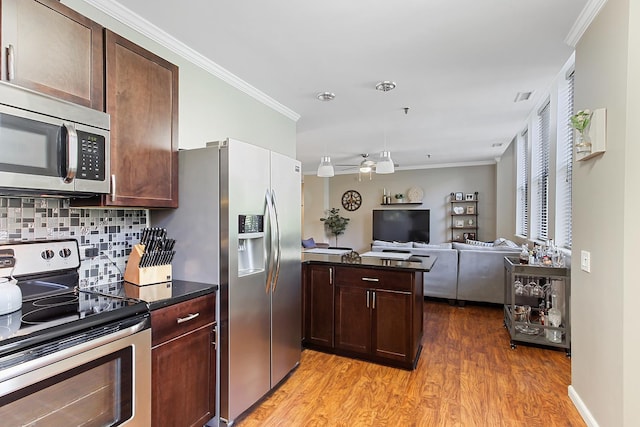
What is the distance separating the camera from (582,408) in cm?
217

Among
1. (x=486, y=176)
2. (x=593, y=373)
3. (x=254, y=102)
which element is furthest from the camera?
(x=486, y=176)

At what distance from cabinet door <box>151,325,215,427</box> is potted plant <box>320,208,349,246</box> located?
732 cm

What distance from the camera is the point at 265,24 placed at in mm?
2148

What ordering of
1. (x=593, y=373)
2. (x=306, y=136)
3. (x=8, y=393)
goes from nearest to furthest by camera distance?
(x=8, y=393), (x=593, y=373), (x=306, y=136)

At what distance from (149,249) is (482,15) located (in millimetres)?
2557

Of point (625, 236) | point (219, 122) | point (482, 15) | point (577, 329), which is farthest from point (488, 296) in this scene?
point (219, 122)

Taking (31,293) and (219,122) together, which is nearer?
(31,293)

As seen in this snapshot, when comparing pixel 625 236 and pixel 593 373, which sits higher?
pixel 625 236

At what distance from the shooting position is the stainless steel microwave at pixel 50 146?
1.36m

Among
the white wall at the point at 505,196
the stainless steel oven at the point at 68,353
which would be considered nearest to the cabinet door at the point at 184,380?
the stainless steel oven at the point at 68,353

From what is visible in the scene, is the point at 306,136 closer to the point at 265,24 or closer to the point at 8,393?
the point at 265,24

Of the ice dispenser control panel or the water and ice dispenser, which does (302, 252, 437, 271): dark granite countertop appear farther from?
the ice dispenser control panel

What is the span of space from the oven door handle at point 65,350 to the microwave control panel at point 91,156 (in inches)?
30.0

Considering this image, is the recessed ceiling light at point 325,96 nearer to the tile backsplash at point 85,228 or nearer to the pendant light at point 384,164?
the pendant light at point 384,164
